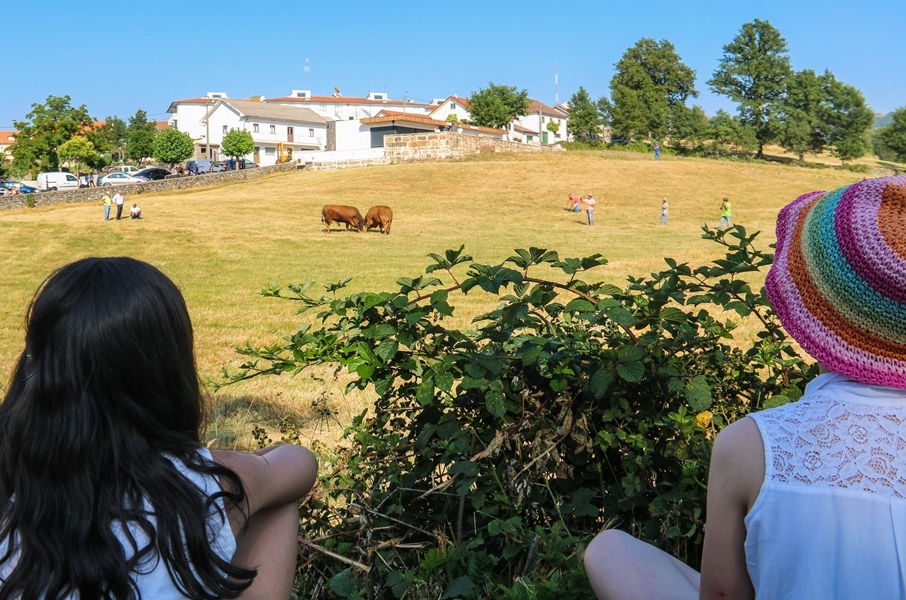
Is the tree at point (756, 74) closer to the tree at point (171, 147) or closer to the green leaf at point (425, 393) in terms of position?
the tree at point (171, 147)

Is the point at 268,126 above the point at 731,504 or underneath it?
above

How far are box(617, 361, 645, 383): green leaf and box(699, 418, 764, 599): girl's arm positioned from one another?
100cm

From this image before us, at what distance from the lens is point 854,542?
140 centimetres

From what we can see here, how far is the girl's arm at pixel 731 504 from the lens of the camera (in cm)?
Result: 146

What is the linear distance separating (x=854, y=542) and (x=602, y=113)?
9185 centimetres

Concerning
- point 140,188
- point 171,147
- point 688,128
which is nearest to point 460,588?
point 140,188

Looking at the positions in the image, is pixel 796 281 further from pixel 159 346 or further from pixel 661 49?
pixel 661 49

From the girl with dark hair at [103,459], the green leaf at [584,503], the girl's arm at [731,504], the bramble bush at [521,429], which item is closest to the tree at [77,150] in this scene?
the bramble bush at [521,429]

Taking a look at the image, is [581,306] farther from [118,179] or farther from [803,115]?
[803,115]

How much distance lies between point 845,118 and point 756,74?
9.18m

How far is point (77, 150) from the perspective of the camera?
214 ft

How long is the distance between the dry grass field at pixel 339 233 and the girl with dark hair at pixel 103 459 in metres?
0.09

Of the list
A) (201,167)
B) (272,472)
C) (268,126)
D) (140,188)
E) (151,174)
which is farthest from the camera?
(268,126)

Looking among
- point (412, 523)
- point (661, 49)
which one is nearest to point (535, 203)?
point (412, 523)
